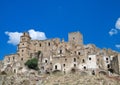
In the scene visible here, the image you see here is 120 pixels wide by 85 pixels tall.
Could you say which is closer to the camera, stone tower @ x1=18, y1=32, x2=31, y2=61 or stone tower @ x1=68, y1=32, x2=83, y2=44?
stone tower @ x1=18, y1=32, x2=31, y2=61

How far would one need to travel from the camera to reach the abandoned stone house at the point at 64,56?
302 ft

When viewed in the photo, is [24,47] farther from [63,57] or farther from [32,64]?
[63,57]

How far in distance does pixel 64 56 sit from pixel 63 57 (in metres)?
0.48

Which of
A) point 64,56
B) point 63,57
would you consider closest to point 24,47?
point 63,57

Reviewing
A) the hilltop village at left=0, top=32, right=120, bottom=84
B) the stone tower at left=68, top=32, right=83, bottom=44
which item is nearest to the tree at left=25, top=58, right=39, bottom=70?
the hilltop village at left=0, top=32, right=120, bottom=84

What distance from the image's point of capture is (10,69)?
100875 mm

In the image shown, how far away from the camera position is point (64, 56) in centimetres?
9569

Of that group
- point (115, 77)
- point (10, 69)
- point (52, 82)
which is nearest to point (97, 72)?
point (115, 77)

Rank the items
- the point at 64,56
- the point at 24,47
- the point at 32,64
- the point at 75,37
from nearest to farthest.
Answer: the point at 64,56
the point at 32,64
the point at 24,47
the point at 75,37

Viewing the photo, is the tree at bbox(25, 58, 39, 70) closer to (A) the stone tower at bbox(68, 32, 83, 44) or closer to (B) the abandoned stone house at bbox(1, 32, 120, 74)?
(B) the abandoned stone house at bbox(1, 32, 120, 74)

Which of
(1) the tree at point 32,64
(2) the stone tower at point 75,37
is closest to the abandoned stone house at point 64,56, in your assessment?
(2) the stone tower at point 75,37

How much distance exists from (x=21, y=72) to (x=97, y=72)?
26.1 m

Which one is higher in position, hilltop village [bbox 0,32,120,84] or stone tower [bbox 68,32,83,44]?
stone tower [bbox 68,32,83,44]

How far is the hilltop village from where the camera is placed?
9175 cm
